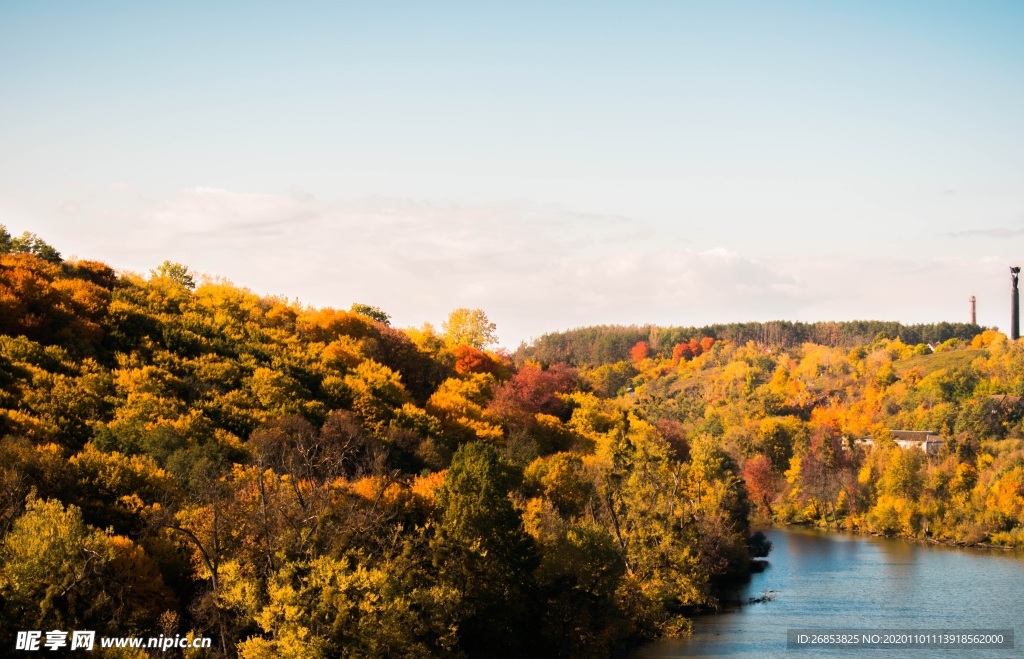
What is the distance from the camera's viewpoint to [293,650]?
3066 centimetres

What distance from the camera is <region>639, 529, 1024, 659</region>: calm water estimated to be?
46.9 meters

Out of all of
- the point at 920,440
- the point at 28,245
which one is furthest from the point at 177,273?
the point at 920,440

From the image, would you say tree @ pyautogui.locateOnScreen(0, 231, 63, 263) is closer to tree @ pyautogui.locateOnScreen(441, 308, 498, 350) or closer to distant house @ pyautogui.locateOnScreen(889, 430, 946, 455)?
tree @ pyautogui.locateOnScreen(441, 308, 498, 350)

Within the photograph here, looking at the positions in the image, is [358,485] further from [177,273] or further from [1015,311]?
[1015,311]

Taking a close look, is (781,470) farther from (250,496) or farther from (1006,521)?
(250,496)

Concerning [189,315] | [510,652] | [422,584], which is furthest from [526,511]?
[189,315]

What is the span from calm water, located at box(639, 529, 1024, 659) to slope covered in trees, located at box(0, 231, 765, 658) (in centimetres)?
310

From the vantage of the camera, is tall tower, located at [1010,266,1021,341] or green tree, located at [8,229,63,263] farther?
tall tower, located at [1010,266,1021,341]

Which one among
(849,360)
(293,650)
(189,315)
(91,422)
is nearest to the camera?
Answer: (293,650)

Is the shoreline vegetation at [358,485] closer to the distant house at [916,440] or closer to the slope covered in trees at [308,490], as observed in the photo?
the slope covered in trees at [308,490]

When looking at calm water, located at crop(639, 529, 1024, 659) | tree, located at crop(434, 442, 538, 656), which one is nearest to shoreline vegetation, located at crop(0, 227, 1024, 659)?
tree, located at crop(434, 442, 538, 656)

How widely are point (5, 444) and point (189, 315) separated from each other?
2792 centimetres

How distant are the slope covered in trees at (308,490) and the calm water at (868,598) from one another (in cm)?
310

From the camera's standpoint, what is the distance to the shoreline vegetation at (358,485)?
33.0 meters
